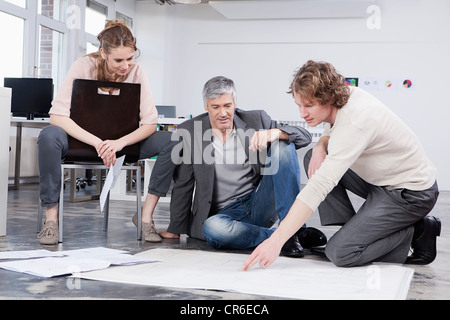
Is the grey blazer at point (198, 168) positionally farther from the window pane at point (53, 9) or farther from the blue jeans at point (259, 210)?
the window pane at point (53, 9)

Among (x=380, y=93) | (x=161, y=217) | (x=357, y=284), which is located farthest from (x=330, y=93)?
(x=380, y=93)

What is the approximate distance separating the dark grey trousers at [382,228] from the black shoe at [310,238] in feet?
0.98

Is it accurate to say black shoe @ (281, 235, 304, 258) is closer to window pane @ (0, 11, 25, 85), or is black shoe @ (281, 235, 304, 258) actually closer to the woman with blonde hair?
the woman with blonde hair

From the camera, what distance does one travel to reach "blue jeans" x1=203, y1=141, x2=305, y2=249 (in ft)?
6.70

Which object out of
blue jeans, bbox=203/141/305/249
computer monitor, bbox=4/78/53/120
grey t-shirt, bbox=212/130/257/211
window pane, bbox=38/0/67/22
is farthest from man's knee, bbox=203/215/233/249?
window pane, bbox=38/0/67/22

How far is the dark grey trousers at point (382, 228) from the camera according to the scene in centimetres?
185

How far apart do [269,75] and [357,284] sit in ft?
22.2

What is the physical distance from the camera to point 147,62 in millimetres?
8336

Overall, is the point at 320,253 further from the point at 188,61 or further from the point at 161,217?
the point at 188,61

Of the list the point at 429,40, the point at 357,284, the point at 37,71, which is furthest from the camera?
the point at 429,40

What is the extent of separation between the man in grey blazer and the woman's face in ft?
1.38

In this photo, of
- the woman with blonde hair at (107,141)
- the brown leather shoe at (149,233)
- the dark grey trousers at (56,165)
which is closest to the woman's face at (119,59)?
the woman with blonde hair at (107,141)

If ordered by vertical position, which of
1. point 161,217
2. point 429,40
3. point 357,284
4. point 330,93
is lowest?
point 161,217

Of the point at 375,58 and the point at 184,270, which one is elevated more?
the point at 375,58
